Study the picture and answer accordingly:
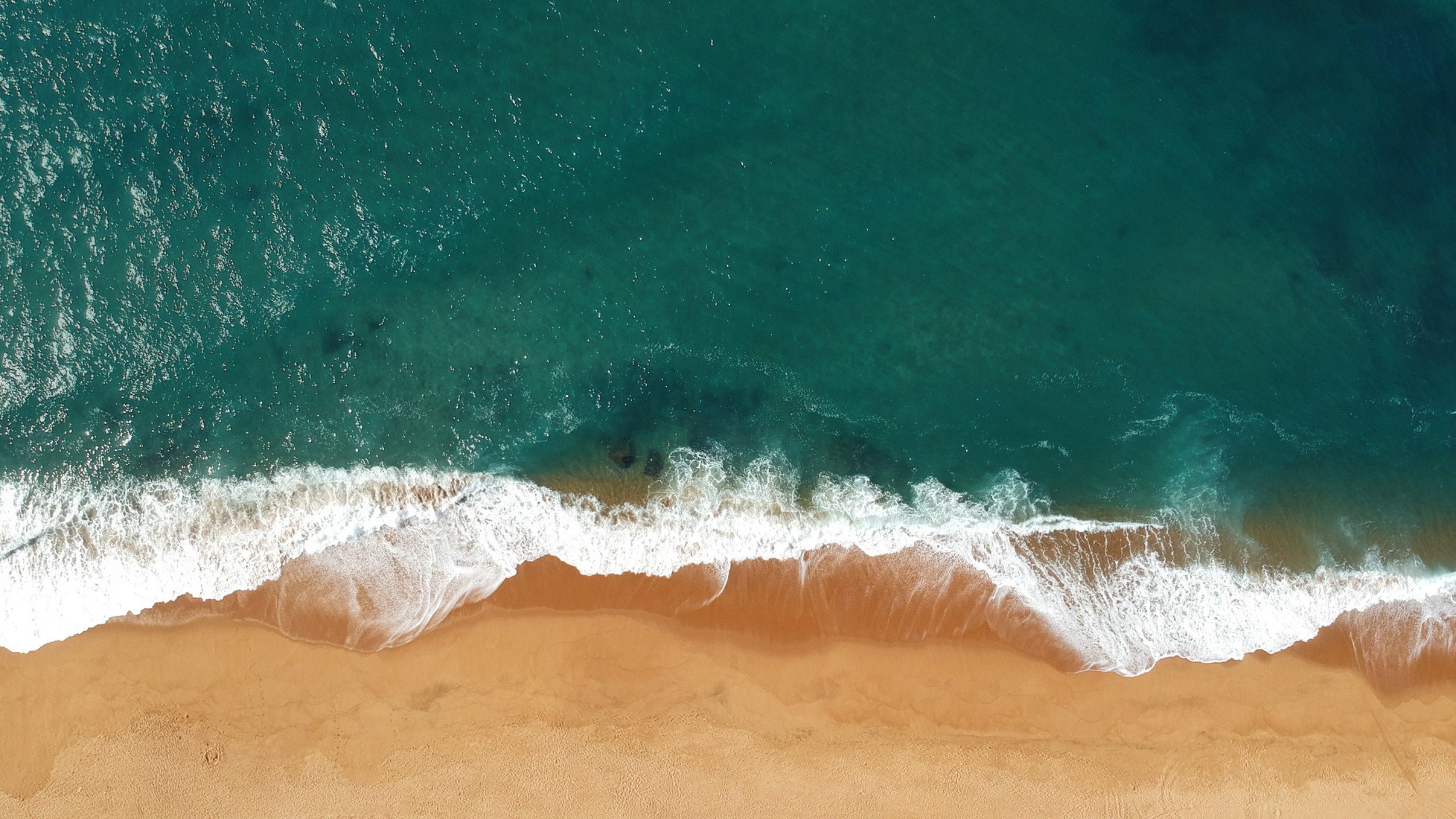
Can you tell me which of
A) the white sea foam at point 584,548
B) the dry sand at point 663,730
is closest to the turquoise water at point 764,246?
the white sea foam at point 584,548

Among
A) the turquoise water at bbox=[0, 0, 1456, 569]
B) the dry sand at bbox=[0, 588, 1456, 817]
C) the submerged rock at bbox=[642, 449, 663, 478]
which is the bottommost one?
the dry sand at bbox=[0, 588, 1456, 817]

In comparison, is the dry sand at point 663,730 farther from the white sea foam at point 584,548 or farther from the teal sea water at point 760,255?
the teal sea water at point 760,255

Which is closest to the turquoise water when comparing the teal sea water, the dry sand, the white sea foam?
the teal sea water

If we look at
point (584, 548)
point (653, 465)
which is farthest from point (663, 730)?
point (653, 465)

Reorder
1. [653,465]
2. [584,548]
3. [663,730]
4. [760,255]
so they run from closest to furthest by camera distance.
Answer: [663,730]
[584,548]
[653,465]
[760,255]

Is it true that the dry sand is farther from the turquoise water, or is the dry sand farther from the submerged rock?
the turquoise water

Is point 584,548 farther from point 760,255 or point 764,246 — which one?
point 764,246

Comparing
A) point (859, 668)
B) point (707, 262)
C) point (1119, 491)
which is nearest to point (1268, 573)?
point (1119, 491)

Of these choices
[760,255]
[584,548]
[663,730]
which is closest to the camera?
[663,730]
